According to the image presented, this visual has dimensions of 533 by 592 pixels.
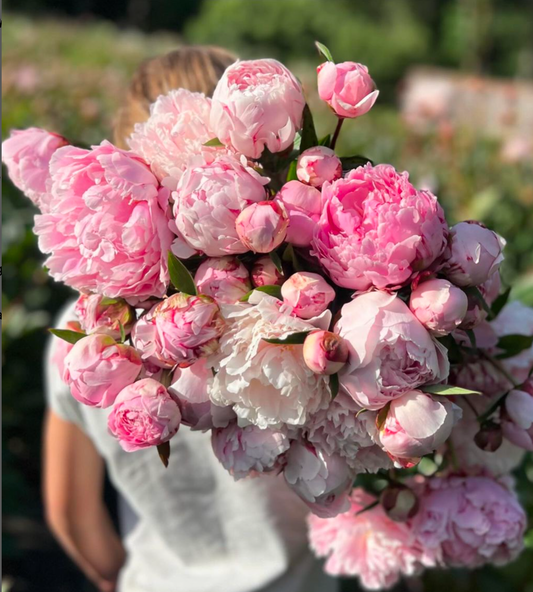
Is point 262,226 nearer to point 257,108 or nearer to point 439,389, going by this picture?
point 257,108

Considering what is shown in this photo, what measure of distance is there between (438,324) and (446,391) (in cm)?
7

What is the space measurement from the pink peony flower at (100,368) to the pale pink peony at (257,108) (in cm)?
26

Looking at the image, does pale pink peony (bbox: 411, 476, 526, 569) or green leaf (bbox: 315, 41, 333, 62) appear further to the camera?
pale pink peony (bbox: 411, 476, 526, 569)

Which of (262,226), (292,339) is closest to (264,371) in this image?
(292,339)

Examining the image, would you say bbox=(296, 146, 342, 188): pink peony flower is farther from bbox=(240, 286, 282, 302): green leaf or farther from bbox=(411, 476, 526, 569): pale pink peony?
bbox=(411, 476, 526, 569): pale pink peony

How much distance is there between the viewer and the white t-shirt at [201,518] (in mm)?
1236

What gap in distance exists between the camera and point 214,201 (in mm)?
641

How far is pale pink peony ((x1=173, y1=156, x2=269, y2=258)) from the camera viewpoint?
0.64 meters

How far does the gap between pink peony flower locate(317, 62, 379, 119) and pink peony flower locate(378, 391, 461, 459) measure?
0.32 meters

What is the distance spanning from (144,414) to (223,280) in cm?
16

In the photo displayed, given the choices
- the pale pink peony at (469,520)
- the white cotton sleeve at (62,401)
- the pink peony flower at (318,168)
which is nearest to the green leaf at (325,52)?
the pink peony flower at (318,168)

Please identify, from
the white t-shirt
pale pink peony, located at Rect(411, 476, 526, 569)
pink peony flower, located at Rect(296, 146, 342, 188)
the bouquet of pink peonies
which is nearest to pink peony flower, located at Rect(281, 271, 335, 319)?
the bouquet of pink peonies

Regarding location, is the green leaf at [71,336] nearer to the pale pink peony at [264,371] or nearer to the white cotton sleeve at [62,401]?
the pale pink peony at [264,371]

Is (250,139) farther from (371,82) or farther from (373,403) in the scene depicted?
(373,403)
